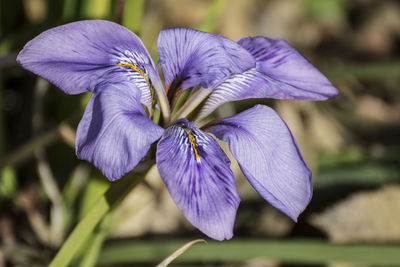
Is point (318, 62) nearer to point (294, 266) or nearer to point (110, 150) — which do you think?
point (294, 266)

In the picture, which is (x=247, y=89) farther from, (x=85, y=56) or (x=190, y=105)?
(x=85, y=56)

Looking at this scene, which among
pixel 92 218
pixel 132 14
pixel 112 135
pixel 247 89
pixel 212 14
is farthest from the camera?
pixel 212 14

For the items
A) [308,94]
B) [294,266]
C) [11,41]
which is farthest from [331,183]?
[11,41]

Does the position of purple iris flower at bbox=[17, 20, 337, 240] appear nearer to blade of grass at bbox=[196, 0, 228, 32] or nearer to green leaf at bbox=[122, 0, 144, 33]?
green leaf at bbox=[122, 0, 144, 33]

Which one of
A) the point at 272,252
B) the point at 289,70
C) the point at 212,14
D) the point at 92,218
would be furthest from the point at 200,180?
the point at 212,14

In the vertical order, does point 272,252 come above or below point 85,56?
below

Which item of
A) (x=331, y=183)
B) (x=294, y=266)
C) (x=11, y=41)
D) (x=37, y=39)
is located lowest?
(x=294, y=266)

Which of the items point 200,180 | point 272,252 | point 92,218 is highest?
point 200,180

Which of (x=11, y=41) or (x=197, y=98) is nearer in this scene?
(x=197, y=98)
